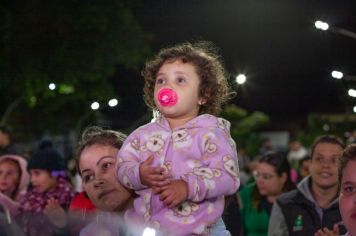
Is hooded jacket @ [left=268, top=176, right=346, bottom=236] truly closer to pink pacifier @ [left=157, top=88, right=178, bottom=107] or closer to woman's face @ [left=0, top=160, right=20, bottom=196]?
woman's face @ [left=0, top=160, right=20, bottom=196]

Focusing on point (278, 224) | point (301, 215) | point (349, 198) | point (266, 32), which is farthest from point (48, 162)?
point (266, 32)

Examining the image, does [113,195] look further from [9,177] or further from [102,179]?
[9,177]

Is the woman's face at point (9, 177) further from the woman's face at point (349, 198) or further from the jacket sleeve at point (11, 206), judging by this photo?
the woman's face at point (349, 198)

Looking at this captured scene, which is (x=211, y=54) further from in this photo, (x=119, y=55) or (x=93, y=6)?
(x=119, y=55)

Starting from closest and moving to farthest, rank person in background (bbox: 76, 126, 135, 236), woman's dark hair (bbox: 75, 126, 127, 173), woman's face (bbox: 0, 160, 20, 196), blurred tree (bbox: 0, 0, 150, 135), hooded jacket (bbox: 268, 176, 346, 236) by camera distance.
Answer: person in background (bbox: 76, 126, 135, 236) < woman's dark hair (bbox: 75, 126, 127, 173) < hooded jacket (bbox: 268, 176, 346, 236) < woman's face (bbox: 0, 160, 20, 196) < blurred tree (bbox: 0, 0, 150, 135)

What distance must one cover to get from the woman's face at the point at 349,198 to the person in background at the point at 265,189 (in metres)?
3.98

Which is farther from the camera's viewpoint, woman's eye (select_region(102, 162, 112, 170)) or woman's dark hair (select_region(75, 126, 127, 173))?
woman's dark hair (select_region(75, 126, 127, 173))

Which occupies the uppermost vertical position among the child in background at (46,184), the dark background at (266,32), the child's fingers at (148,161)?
the dark background at (266,32)

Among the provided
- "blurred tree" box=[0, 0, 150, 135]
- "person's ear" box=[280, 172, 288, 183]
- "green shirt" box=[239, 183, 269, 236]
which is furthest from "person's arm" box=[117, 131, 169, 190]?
"blurred tree" box=[0, 0, 150, 135]

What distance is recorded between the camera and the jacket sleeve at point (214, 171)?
108 inches

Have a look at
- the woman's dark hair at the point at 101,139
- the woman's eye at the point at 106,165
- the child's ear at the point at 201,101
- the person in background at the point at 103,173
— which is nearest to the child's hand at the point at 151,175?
the person in background at the point at 103,173

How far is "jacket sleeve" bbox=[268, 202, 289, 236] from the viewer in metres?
5.42

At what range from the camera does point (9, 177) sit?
6.45 m

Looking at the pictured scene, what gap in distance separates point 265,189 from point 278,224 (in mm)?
1753
